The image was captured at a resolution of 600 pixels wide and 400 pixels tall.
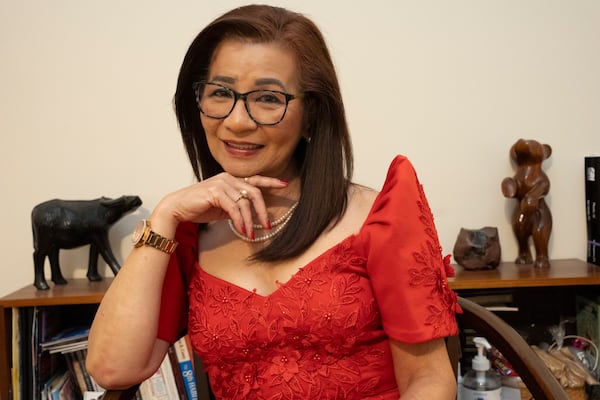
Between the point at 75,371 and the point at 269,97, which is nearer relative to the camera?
the point at 269,97

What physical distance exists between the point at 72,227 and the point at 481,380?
52.7 inches

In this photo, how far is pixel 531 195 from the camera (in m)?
1.87

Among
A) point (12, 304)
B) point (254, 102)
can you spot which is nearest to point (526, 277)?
point (254, 102)

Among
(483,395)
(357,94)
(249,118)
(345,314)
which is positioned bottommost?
(483,395)

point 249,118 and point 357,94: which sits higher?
point 357,94

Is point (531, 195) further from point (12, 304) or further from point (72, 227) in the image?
point (12, 304)

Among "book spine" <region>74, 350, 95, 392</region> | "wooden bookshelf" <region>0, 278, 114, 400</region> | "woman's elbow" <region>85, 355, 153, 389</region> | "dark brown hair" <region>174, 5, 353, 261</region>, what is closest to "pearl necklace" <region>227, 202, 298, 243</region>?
"dark brown hair" <region>174, 5, 353, 261</region>

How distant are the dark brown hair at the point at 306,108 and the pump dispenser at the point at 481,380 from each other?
809 millimetres

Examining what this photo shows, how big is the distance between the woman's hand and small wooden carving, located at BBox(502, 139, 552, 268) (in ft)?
3.53

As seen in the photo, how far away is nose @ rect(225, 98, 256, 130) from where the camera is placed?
1.11 meters

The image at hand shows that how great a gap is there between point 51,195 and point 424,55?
1364mm

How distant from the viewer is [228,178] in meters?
1.14

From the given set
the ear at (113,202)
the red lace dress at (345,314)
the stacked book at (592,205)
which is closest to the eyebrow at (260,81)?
the red lace dress at (345,314)

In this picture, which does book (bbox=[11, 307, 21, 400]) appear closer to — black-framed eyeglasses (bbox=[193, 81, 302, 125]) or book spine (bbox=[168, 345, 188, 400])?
book spine (bbox=[168, 345, 188, 400])
